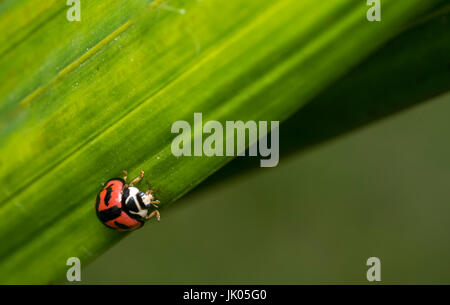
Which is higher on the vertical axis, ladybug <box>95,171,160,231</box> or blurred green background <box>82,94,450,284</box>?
blurred green background <box>82,94,450,284</box>

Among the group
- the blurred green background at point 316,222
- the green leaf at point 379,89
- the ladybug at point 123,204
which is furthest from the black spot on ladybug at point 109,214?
the blurred green background at point 316,222

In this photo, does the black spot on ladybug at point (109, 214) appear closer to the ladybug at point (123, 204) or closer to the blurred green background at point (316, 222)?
the ladybug at point (123, 204)

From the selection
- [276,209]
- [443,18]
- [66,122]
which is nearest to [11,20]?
[66,122]

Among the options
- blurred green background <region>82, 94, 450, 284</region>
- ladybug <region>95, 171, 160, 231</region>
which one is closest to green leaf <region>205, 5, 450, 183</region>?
ladybug <region>95, 171, 160, 231</region>

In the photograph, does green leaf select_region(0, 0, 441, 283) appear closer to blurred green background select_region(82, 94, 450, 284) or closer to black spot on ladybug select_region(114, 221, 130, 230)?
black spot on ladybug select_region(114, 221, 130, 230)

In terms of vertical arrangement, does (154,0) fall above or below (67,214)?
above

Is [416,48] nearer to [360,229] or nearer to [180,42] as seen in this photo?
[180,42]
